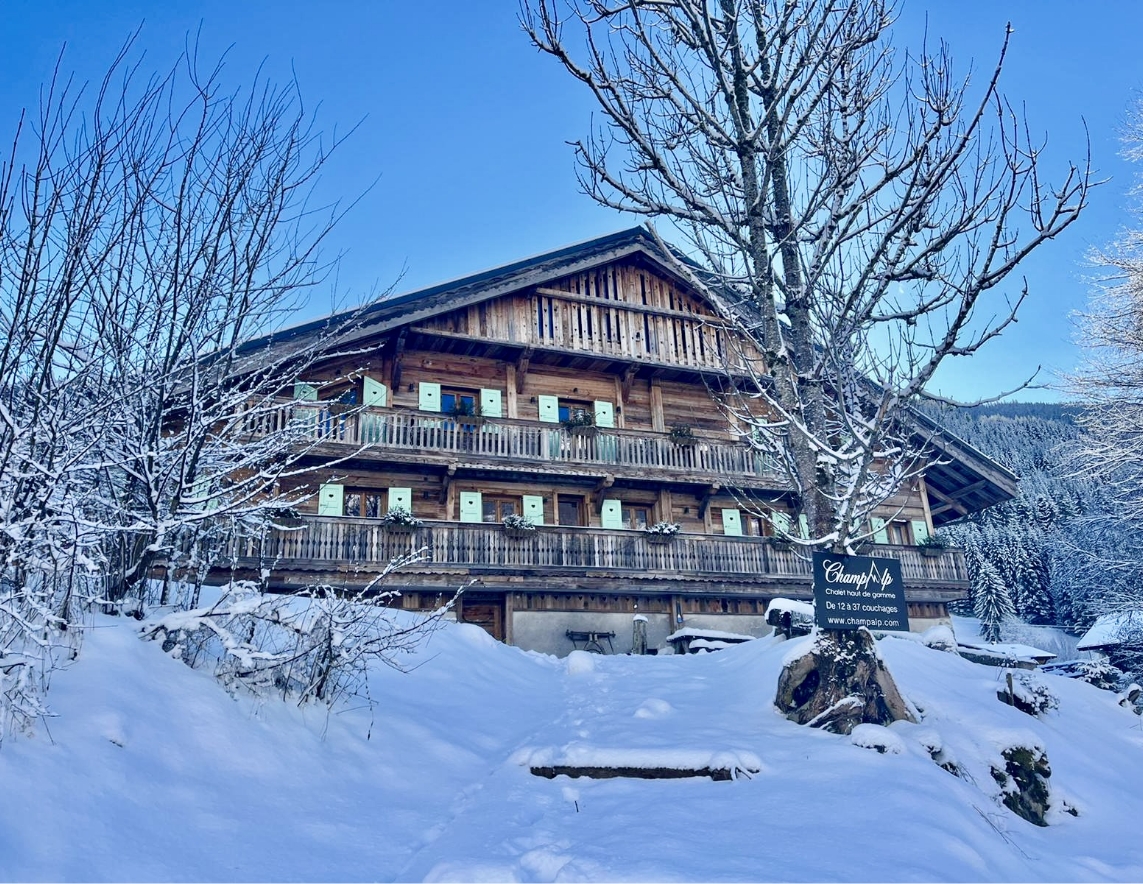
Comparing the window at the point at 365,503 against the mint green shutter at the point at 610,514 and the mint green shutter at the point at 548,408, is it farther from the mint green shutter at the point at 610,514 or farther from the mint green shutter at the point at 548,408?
the mint green shutter at the point at 610,514

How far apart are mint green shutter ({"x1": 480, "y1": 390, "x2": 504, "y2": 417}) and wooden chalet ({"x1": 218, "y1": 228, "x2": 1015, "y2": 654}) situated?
0.12ft

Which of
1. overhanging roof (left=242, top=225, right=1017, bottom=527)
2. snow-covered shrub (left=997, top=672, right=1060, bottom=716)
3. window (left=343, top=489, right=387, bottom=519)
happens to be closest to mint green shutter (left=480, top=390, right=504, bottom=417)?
overhanging roof (left=242, top=225, right=1017, bottom=527)

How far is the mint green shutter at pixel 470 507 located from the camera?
58.2 ft

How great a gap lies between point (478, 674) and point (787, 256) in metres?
6.39

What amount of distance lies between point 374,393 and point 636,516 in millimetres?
7694

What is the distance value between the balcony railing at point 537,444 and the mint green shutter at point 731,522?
1.35 m

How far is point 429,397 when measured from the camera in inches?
709

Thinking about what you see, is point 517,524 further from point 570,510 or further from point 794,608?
point 794,608

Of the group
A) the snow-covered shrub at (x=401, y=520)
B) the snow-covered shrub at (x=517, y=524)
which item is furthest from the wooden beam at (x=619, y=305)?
the snow-covered shrub at (x=401, y=520)

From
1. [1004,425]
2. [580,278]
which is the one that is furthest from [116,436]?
[1004,425]

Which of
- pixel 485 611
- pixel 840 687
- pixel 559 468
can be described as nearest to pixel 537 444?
pixel 559 468

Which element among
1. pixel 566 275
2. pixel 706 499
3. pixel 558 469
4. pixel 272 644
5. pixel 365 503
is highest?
pixel 566 275

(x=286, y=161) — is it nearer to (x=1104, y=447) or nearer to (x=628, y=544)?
(x=628, y=544)

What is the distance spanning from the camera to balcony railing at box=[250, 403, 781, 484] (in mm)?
16766
